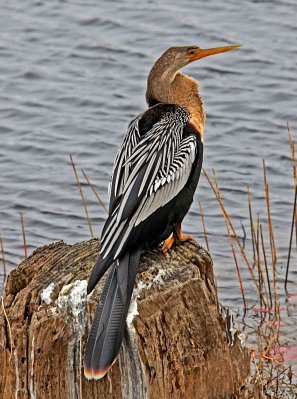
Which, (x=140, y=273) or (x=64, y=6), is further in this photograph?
(x=64, y=6)

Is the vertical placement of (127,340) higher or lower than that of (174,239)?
lower

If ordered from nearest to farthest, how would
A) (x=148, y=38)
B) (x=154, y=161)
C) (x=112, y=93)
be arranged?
(x=154, y=161), (x=112, y=93), (x=148, y=38)

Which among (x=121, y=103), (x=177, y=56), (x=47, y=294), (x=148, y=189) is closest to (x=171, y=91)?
(x=177, y=56)

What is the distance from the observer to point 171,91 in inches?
237

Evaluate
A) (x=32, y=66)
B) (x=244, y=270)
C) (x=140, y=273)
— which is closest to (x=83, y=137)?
(x=32, y=66)

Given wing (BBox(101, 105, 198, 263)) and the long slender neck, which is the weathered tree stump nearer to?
wing (BBox(101, 105, 198, 263))

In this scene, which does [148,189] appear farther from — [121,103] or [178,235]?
[121,103]

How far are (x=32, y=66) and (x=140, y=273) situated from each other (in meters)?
7.59

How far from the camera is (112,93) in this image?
37.1ft

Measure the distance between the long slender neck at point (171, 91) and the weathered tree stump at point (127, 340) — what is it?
156cm

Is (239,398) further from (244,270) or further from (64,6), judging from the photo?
(64,6)

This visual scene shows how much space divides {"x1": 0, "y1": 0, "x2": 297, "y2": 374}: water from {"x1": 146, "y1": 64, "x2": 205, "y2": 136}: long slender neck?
2.02 m

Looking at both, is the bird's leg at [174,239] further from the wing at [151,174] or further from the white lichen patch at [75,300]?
the white lichen patch at [75,300]

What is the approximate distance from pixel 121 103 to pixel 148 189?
5.96 metres
